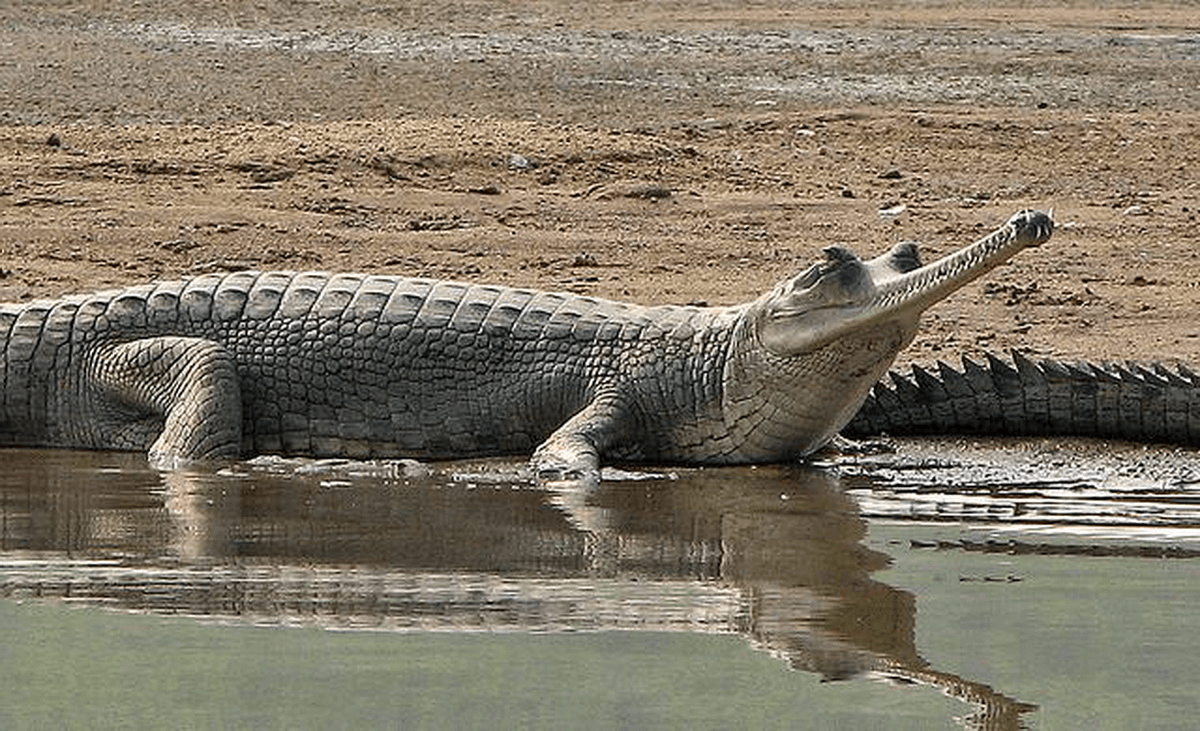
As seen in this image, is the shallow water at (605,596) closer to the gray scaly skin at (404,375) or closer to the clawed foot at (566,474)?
the clawed foot at (566,474)

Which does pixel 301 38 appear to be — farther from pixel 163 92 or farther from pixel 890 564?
pixel 890 564

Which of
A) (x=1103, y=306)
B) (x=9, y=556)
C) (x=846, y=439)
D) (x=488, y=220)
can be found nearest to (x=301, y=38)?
(x=488, y=220)

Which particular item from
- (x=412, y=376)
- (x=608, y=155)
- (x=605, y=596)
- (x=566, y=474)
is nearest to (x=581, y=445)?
(x=566, y=474)

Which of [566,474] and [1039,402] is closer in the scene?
[566,474]

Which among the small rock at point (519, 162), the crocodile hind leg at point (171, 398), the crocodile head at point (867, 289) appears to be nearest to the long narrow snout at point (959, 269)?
the crocodile head at point (867, 289)

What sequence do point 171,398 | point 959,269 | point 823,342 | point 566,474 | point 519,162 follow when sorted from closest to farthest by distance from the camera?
point 959,269, point 566,474, point 823,342, point 171,398, point 519,162

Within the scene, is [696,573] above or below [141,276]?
below

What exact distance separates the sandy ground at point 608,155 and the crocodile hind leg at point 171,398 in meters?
2.22

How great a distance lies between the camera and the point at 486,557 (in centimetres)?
641

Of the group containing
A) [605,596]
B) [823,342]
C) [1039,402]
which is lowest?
[605,596]

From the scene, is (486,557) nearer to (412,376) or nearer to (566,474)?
(566,474)

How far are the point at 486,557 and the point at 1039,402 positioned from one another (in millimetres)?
2888

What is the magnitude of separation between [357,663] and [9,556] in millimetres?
1594

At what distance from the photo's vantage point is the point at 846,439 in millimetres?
8805
